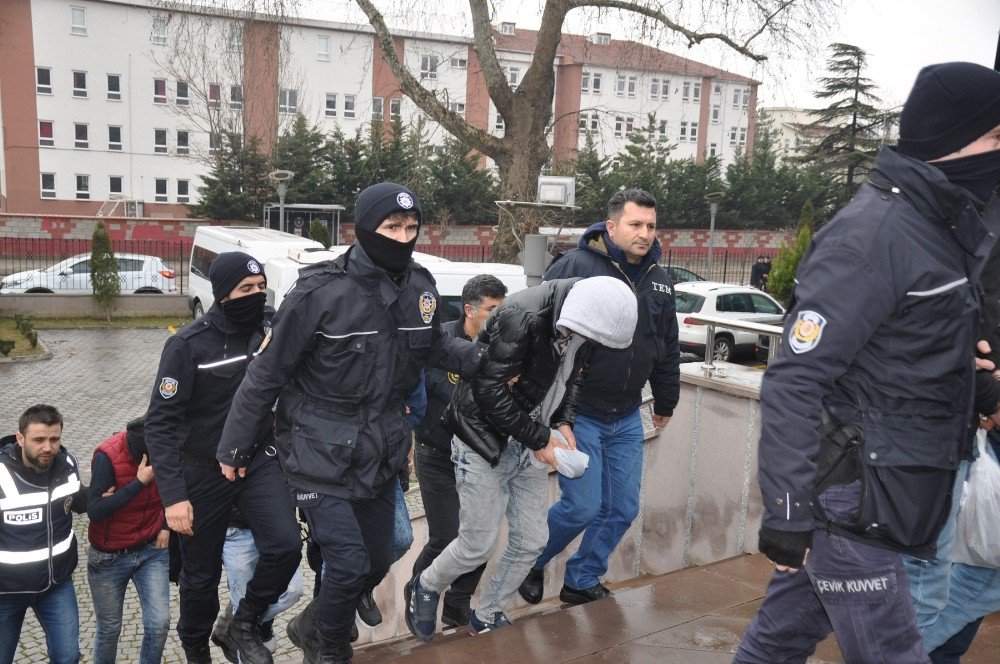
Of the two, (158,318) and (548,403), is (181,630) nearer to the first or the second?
(548,403)

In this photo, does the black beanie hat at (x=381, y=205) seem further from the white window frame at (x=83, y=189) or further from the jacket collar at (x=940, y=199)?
the white window frame at (x=83, y=189)

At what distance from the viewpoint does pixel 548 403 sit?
3.94m

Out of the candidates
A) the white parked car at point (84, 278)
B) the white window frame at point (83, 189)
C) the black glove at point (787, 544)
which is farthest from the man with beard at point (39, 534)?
the white window frame at point (83, 189)

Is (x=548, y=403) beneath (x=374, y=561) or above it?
above

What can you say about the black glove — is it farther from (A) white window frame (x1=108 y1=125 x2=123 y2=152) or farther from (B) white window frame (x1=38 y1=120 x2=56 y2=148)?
(B) white window frame (x1=38 y1=120 x2=56 y2=148)

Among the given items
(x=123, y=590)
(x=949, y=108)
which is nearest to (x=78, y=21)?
(x=123, y=590)

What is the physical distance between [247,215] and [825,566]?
123 feet

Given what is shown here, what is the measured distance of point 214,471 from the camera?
3998 millimetres

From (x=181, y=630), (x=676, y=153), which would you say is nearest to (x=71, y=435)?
(x=181, y=630)

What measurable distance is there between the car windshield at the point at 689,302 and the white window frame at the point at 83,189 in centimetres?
4039

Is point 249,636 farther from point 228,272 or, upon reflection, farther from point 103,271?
point 103,271

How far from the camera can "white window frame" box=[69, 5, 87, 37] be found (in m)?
46.8

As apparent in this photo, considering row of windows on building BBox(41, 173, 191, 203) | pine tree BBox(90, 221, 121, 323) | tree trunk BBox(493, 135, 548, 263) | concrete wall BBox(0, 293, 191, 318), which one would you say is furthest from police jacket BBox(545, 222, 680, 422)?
row of windows on building BBox(41, 173, 191, 203)

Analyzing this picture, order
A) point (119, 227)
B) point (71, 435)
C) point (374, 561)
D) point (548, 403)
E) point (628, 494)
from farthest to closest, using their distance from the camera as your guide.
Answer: point (119, 227) < point (71, 435) < point (628, 494) < point (548, 403) < point (374, 561)
